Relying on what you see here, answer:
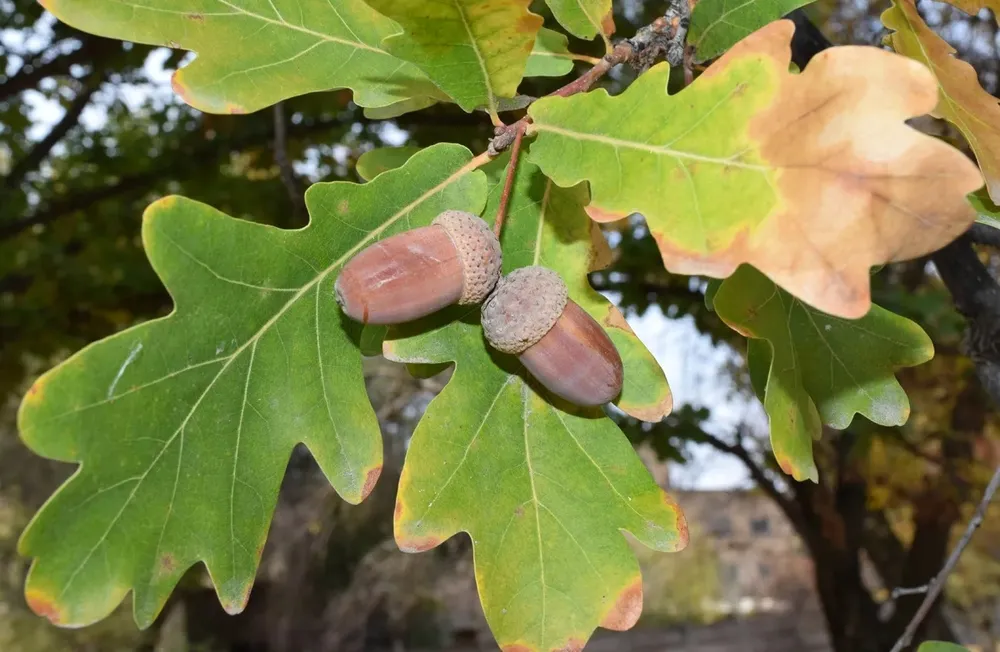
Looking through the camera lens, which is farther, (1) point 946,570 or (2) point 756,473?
(2) point 756,473

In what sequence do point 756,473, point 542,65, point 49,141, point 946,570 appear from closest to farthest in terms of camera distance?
point 542,65
point 946,570
point 49,141
point 756,473

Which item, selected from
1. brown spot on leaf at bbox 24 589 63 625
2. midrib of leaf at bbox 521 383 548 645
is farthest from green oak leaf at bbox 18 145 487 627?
midrib of leaf at bbox 521 383 548 645

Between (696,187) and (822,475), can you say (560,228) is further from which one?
(822,475)

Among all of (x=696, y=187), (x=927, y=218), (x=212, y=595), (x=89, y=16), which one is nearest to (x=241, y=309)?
(x=89, y=16)

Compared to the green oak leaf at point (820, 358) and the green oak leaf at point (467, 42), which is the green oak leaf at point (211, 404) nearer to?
the green oak leaf at point (467, 42)

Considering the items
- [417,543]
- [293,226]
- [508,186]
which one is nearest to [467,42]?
[508,186]

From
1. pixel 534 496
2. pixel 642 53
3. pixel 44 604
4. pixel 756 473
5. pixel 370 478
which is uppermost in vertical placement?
pixel 642 53

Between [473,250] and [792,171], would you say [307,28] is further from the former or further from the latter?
[792,171]

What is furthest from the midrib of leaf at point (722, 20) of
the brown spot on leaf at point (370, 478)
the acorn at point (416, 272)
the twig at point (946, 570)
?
the twig at point (946, 570)
